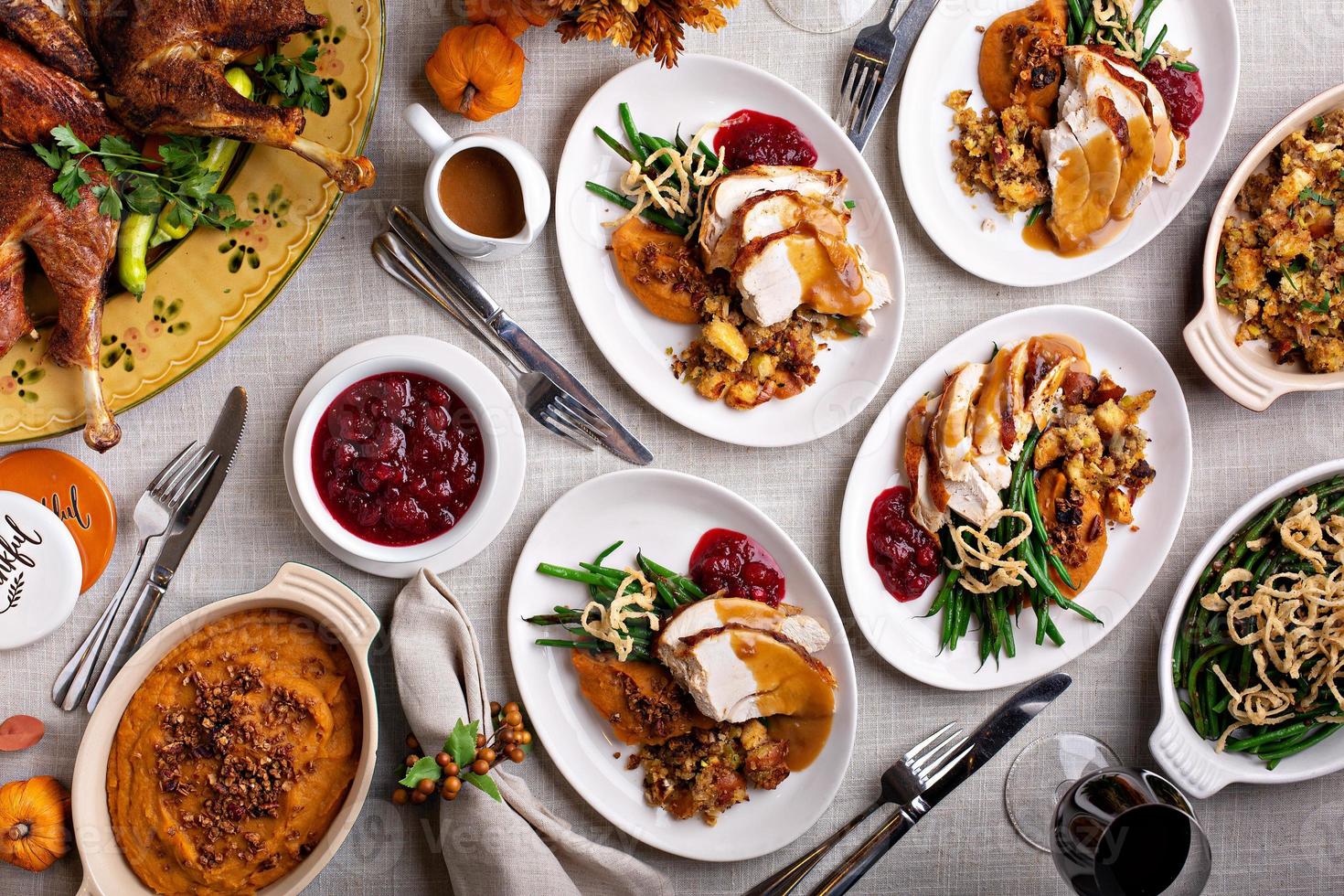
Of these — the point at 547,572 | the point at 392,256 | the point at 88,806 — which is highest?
the point at 392,256

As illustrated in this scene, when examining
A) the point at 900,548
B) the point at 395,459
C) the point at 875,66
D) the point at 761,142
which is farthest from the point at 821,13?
the point at 395,459

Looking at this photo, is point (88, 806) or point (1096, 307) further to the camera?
point (1096, 307)

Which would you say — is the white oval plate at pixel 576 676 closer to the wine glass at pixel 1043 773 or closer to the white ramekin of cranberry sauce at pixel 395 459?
the white ramekin of cranberry sauce at pixel 395 459

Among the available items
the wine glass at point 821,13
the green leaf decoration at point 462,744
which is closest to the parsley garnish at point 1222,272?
the wine glass at point 821,13

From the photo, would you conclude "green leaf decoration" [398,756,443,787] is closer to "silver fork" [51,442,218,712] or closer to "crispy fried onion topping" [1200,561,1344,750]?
"silver fork" [51,442,218,712]

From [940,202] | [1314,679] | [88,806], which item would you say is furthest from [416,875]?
[1314,679]

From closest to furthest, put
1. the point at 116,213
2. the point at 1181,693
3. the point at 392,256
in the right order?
the point at 116,213, the point at 392,256, the point at 1181,693

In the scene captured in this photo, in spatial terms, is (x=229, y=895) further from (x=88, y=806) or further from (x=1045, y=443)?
(x=1045, y=443)

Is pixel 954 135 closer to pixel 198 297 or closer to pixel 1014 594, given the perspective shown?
pixel 1014 594
